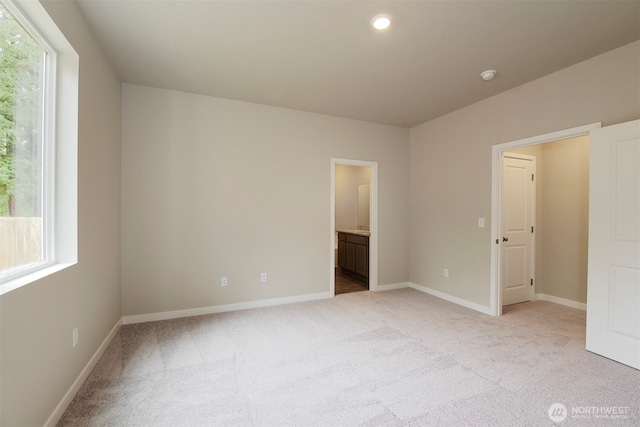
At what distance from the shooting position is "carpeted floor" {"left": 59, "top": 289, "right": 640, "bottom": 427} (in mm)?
1710

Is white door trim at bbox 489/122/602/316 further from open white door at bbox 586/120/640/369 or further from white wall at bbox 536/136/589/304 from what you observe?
white wall at bbox 536/136/589/304

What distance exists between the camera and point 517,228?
3928 millimetres

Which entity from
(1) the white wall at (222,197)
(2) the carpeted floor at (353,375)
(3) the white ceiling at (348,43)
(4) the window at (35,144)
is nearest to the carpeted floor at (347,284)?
(1) the white wall at (222,197)

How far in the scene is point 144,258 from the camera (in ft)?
10.3

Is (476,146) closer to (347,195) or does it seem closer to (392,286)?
(392,286)

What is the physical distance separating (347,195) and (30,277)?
18.6 feet

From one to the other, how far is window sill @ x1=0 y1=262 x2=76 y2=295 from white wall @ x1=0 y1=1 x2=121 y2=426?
1.0 inches

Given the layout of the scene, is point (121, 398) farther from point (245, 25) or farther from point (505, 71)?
point (505, 71)

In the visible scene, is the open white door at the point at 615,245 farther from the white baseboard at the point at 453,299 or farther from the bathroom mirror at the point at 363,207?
the bathroom mirror at the point at 363,207

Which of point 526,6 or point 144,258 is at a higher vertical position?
point 526,6

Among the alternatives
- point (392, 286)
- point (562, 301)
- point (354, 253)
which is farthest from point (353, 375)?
point (562, 301)

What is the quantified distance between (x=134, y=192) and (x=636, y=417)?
4492mm

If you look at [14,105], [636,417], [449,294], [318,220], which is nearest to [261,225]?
[318,220]

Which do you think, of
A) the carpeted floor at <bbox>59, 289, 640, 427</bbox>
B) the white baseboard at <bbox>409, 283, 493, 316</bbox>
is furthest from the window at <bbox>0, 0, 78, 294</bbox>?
the white baseboard at <bbox>409, 283, 493, 316</bbox>
